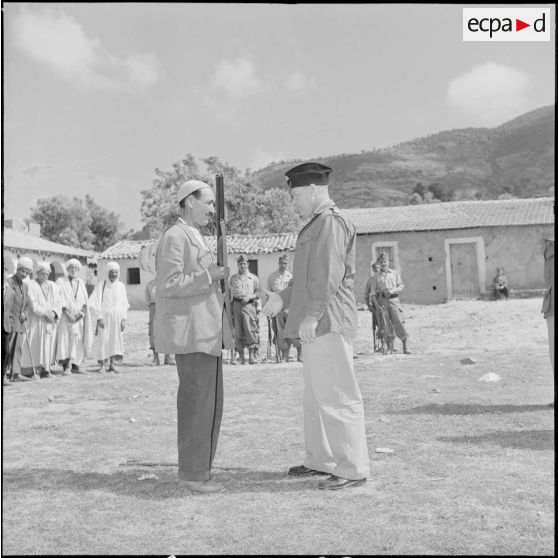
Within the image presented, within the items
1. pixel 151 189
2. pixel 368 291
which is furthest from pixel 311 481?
pixel 151 189

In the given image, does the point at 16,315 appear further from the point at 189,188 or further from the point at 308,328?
the point at 308,328

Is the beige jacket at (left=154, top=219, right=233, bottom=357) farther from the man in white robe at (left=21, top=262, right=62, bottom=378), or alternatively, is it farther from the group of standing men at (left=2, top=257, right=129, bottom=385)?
the man in white robe at (left=21, top=262, right=62, bottom=378)

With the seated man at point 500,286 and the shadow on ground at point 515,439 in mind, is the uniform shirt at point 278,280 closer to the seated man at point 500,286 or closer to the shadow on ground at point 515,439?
the shadow on ground at point 515,439

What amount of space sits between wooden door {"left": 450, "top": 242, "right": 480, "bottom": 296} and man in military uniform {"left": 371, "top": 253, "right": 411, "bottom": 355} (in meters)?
13.7

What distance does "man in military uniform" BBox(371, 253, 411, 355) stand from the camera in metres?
11.5

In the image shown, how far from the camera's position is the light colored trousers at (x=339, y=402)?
3818mm

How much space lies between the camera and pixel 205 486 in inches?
147

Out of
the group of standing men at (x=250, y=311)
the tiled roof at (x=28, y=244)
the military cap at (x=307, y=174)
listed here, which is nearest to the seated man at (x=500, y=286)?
the group of standing men at (x=250, y=311)

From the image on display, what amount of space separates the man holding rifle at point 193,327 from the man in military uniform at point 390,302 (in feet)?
26.0

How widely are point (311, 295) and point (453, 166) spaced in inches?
3342

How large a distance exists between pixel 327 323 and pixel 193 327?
0.79m

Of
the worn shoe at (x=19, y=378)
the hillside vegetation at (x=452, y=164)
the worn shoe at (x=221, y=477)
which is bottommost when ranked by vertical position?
the worn shoe at (x=19, y=378)

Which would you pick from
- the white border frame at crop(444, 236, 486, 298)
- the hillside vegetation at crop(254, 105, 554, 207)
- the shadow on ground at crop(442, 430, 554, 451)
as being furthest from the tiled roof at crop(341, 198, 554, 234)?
the hillside vegetation at crop(254, 105, 554, 207)

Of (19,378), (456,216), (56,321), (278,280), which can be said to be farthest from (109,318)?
(456,216)
